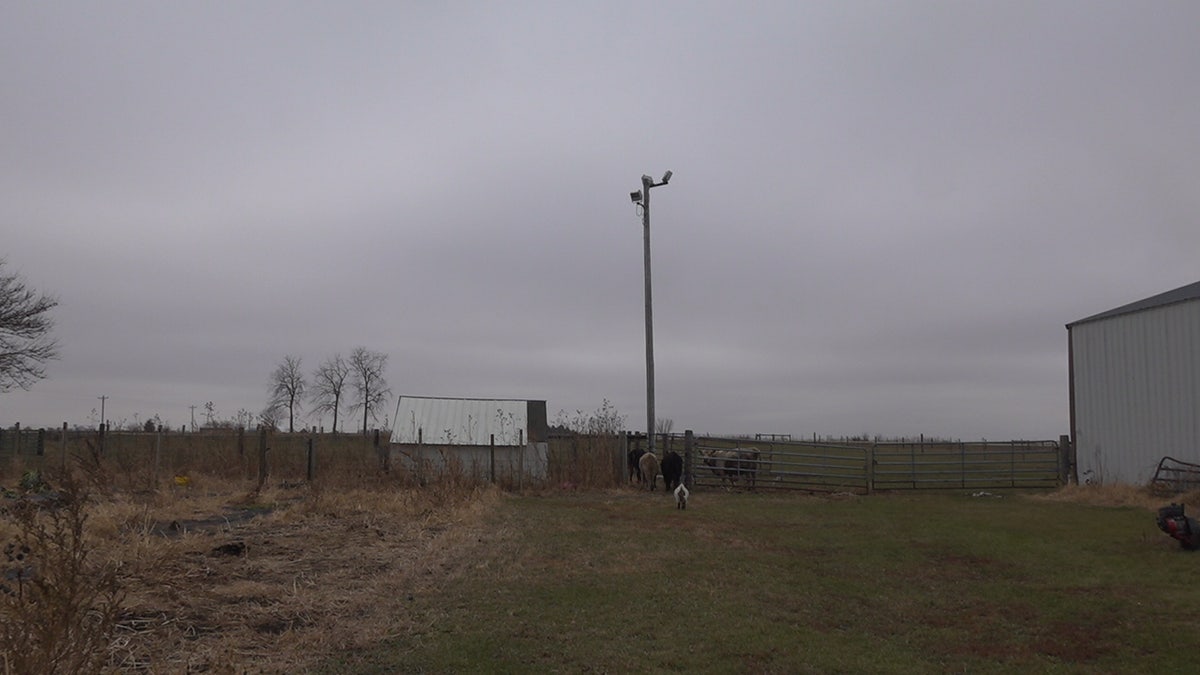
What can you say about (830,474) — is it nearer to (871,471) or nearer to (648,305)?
(871,471)

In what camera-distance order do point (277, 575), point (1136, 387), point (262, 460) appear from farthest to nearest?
point (1136, 387) < point (262, 460) < point (277, 575)

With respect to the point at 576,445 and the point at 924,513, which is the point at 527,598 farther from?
the point at 576,445

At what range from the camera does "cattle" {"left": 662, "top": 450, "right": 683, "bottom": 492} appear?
24906mm

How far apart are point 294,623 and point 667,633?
310cm

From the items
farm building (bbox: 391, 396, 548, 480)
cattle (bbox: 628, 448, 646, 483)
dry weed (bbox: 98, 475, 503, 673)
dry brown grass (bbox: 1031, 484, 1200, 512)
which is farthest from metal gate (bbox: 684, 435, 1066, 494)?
dry weed (bbox: 98, 475, 503, 673)

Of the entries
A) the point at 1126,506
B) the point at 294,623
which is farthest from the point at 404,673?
the point at 1126,506

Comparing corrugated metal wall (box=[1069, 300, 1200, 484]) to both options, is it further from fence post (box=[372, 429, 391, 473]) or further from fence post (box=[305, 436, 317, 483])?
fence post (box=[305, 436, 317, 483])

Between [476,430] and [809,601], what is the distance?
21.0 m

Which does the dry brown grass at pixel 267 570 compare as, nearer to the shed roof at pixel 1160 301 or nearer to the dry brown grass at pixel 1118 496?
the dry brown grass at pixel 1118 496

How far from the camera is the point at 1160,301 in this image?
21.5 meters

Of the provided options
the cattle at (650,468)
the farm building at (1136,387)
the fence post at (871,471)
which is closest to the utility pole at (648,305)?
the cattle at (650,468)

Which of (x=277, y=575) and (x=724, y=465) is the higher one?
(x=724, y=465)

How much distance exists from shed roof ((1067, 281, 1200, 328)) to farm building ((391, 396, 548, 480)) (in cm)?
1543

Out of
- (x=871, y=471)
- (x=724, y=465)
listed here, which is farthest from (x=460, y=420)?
(x=871, y=471)
